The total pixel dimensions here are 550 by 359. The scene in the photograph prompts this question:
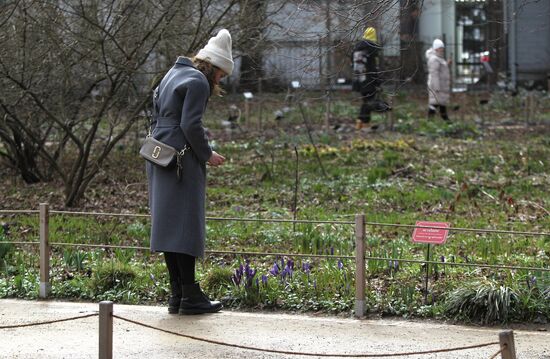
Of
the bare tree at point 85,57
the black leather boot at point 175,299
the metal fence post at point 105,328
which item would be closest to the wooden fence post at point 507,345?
the metal fence post at point 105,328

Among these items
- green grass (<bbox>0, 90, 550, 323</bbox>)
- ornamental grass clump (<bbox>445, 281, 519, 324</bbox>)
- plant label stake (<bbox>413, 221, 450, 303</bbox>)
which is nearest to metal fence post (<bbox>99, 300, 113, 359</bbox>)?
green grass (<bbox>0, 90, 550, 323</bbox>)

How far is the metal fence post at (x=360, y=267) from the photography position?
24.4ft

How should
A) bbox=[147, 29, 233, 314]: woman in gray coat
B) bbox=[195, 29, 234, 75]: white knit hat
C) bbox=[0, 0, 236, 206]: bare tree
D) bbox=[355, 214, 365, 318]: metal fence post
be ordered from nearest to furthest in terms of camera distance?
bbox=[147, 29, 233, 314]: woman in gray coat, bbox=[195, 29, 234, 75]: white knit hat, bbox=[355, 214, 365, 318]: metal fence post, bbox=[0, 0, 236, 206]: bare tree

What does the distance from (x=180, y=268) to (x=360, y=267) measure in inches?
49.3

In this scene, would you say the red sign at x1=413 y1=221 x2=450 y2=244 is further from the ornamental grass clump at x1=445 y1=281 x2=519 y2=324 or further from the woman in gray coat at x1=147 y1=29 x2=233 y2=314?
the woman in gray coat at x1=147 y1=29 x2=233 y2=314

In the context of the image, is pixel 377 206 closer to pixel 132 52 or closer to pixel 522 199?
pixel 522 199

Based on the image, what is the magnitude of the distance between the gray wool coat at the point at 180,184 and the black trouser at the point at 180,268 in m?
0.13

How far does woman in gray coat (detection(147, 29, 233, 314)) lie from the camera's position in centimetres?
716

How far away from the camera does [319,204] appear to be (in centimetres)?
1224

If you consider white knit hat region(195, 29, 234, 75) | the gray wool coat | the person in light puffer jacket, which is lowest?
the gray wool coat

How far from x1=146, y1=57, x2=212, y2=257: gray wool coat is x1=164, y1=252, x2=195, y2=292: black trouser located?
13cm

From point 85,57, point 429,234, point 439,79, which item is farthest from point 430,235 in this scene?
point 439,79

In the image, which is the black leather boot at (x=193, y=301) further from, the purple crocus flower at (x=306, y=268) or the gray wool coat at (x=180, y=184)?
the purple crocus flower at (x=306, y=268)

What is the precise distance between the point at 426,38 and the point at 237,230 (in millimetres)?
18378
